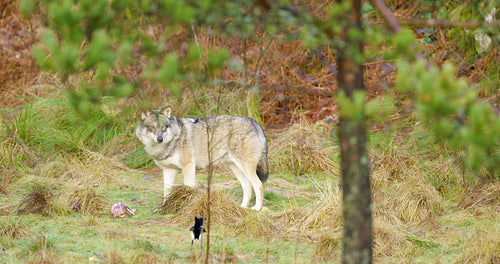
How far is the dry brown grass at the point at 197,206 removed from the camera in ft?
20.1

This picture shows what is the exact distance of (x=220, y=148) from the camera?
23.5ft

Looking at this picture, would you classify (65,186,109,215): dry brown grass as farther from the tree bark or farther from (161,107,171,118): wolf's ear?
the tree bark

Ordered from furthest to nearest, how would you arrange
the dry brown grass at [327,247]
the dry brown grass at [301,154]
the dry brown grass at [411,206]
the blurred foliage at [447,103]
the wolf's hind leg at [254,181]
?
the dry brown grass at [301,154] → the wolf's hind leg at [254,181] → the dry brown grass at [411,206] → the dry brown grass at [327,247] → the blurred foliage at [447,103]

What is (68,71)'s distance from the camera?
2.65 metres

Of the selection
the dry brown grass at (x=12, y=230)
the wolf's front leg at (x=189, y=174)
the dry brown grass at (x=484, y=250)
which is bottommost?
the dry brown grass at (x=12, y=230)

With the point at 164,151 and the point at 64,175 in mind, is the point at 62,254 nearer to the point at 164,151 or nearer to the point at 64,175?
the point at 164,151

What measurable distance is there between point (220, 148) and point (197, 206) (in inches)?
46.9

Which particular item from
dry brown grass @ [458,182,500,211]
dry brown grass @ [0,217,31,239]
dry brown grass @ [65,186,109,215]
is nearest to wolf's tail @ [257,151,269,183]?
dry brown grass @ [65,186,109,215]

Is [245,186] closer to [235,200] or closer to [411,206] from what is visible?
[235,200]

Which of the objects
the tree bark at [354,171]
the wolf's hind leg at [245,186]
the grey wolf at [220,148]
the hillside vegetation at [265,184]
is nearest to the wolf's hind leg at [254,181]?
the grey wolf at [220,148]

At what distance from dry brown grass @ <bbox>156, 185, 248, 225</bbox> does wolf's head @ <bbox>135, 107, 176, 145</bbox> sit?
0.75 meters

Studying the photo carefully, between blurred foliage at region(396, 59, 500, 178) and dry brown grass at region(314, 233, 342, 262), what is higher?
blurred foliage at region(396, 59, 500, 178)

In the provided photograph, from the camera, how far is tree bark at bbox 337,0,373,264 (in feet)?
10.4

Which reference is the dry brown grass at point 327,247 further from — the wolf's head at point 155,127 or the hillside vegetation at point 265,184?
the wolf's head at point 155,127
